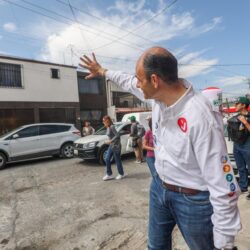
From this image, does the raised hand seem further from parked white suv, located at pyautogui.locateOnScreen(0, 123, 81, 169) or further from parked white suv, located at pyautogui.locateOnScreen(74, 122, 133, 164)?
parked white suv, located at pyautogui.locateOnScreen(0, 123, 81, 169)

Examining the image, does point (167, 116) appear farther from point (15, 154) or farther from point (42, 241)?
point (15, 154)

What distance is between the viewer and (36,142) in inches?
416

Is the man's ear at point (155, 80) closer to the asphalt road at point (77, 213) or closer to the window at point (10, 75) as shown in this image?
the asphalt road at point (77, 213)

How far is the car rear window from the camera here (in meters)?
10.9

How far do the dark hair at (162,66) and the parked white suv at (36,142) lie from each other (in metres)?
9.54

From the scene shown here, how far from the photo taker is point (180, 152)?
152cm

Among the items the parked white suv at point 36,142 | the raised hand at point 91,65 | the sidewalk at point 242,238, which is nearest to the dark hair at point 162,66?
the raised hand at point 91,65

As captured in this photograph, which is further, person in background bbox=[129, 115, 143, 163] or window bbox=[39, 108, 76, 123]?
window bbox=[39, 108, 76, 123]

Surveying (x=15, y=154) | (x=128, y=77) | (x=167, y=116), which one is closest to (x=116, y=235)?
(x=128, y=77)

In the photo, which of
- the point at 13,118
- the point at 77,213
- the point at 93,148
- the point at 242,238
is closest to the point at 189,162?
the point at 242,238

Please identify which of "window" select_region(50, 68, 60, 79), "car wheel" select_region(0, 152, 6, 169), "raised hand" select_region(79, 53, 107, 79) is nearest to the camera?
"raised hand" select_region(79, 53, 107, 79)

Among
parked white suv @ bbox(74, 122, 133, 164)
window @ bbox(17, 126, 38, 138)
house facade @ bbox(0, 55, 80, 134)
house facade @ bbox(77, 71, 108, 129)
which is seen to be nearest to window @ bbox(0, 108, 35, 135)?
house facade @ bbox(0, 55, 80, 134)

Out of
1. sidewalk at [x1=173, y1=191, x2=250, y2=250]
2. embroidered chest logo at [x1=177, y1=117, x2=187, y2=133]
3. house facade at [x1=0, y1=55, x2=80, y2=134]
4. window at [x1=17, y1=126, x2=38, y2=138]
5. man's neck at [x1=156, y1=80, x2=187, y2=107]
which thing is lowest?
sidewalk at [x1=173, y1=191, x2=250, y2=250]

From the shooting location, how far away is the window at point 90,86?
2338 centimetres
